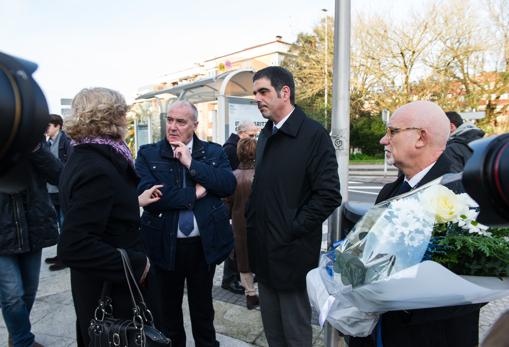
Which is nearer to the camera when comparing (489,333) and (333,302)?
(489,333)

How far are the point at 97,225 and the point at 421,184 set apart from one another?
164cm

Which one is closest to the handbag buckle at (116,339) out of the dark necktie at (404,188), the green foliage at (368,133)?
the dark necktie at (404,188)

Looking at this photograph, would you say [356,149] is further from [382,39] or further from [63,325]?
[63,325]

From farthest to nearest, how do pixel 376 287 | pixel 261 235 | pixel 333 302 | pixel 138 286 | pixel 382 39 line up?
pixel 382 39, pixel 261 235, pixel 138 286, pixel 333 302, pixel 376 287

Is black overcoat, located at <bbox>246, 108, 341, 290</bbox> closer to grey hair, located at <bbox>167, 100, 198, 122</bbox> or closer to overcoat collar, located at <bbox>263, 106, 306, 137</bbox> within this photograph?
overcoat collar, located at <bbox>263, 106, 306, 137</bbox>

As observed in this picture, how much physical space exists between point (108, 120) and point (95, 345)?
1195 mm

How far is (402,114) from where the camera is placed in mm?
1955

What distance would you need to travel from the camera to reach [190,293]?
297 cm

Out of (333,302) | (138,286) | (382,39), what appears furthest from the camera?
(382,39)

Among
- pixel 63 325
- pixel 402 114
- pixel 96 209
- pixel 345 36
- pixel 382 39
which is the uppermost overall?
pixel 382 39

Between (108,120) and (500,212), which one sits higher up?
(108,120)

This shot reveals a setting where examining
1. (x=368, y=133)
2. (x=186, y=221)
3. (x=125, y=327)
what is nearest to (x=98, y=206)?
(x=125, y=327)

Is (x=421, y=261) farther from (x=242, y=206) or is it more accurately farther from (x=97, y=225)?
(x=242, y=206)

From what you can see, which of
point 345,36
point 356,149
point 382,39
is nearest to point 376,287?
point 345,36
